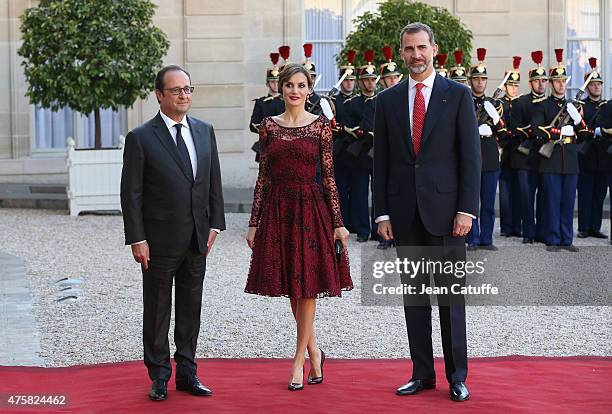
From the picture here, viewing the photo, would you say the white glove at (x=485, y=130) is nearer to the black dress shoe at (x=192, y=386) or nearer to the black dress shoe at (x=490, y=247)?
the black dress shoe at (x=490, y=247)

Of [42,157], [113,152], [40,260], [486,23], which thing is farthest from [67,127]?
[40,260]

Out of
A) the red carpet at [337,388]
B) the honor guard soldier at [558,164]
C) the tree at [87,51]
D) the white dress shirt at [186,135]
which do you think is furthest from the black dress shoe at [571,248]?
the white dress shirt at [186,135]

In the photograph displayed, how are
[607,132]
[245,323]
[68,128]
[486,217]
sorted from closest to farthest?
1. [245,323]
2. [486,217]
3. [607,132]
4. [68,128]

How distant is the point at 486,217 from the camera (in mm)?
13898

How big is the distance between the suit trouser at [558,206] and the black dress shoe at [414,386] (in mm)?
7029

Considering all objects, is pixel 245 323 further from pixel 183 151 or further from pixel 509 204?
pixel 509 204

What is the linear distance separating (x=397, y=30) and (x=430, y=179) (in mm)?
10034

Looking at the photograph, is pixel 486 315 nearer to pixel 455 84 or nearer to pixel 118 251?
pixel 455 84

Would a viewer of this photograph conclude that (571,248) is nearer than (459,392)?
No

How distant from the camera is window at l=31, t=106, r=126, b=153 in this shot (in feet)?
67.9

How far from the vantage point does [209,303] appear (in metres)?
10.4

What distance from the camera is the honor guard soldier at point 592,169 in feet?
48.8

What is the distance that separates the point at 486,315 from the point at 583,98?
21.6 ft

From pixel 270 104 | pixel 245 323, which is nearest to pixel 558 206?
pixel 270 104
